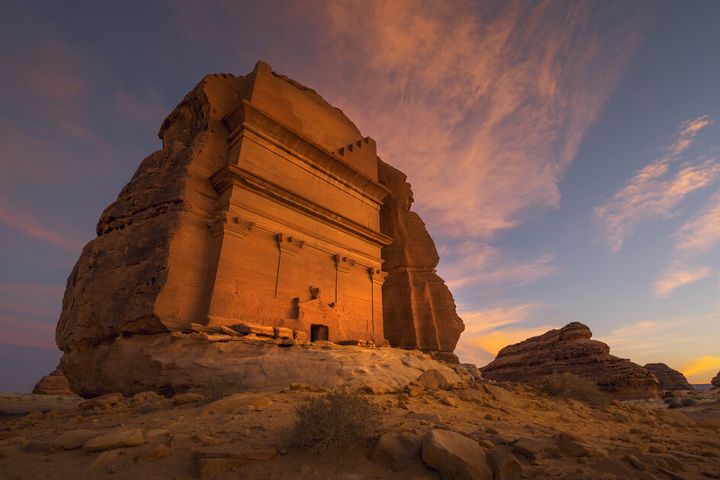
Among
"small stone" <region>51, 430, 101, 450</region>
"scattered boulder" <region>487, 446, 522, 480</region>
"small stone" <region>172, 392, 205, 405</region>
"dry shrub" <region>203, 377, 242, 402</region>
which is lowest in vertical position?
"scattered boulder" <region>487, 446, 522, 480</region>

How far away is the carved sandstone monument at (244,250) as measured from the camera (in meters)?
9.48

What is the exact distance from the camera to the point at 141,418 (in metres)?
5.55

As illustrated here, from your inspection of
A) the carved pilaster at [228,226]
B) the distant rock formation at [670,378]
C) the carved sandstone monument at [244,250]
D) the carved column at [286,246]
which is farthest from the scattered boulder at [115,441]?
the distant rock formation at [670,378]

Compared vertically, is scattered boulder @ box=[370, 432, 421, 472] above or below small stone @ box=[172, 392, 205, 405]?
below

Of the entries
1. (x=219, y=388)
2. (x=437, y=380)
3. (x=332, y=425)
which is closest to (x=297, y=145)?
(x=219, y=388)

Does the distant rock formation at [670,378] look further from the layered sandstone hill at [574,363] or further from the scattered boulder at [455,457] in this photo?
the scattered boulder at [455,457]

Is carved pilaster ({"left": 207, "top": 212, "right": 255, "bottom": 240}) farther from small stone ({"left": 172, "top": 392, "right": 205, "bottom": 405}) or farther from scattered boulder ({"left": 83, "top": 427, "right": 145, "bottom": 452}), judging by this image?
scattered boulder ({"left": 83, "top": 427, "right": 145, "bottom": 452})

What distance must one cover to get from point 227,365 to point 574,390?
1102cm

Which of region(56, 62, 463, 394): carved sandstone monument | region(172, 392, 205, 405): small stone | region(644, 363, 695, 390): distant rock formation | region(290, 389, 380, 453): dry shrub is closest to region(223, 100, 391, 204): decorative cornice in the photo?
region(56, 62, 463, 394): carved sandstone monument

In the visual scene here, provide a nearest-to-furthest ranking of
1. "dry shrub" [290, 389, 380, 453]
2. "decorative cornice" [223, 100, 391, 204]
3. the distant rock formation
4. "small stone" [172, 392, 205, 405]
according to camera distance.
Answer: "dry shrub" [290, 389, 380, 453] < "small stone" [172, 392, 205, 405] < "decorative cornice" [223, 100, 391, 204] < the distant rock formation

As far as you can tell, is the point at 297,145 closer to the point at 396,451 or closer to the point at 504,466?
the point at 396,451

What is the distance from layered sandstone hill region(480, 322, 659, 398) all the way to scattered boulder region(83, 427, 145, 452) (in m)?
23.6

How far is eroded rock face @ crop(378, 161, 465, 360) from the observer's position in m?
16.8

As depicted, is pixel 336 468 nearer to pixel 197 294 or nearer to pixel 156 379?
pixel 156 379
